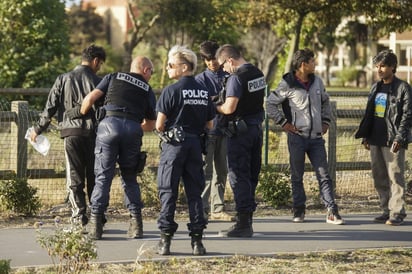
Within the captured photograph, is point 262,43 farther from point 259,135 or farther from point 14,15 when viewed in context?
point 259,135

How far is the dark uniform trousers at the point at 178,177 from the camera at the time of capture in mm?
9148

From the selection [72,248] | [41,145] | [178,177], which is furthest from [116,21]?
[72,248]

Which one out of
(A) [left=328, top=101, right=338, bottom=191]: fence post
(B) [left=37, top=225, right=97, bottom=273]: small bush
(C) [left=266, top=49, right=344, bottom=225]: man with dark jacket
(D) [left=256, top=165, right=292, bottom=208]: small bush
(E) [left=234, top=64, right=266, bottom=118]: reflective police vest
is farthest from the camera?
(A) [left=328, top=101, right=338, bottom=191]: fence post

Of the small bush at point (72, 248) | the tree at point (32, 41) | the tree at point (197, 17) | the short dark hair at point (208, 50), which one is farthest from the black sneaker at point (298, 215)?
the tree at point (197, 17)

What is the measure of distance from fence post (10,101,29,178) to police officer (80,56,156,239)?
252cm

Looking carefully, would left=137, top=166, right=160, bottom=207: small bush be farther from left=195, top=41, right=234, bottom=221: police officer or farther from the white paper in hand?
the white paper in hand

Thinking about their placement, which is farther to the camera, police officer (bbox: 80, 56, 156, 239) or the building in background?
the building in background

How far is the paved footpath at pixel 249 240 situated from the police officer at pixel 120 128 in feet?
1.42

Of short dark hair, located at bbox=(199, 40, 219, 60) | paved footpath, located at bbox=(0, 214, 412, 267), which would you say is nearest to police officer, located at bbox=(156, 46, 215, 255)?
paved footpath, located at bbox=(0, 214, 412, 267)

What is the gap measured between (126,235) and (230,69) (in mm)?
2041

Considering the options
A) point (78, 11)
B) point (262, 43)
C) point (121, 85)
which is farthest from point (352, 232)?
point (78, 11)

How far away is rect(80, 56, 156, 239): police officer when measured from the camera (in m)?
9.70

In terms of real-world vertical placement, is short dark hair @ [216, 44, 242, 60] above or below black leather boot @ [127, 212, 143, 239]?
above

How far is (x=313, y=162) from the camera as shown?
37.0 feet
